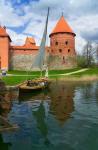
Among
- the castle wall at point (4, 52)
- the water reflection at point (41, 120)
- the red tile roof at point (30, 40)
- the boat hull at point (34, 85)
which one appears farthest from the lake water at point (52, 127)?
the red tile roof at point (30, 40)

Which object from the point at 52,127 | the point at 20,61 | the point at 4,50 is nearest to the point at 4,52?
the point at 4,50

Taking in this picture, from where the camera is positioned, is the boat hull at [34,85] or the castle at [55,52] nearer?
the boat hull at [34,85]

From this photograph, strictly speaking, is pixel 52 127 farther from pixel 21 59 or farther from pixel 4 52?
pixel 21 59

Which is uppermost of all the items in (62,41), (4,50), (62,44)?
(62,41)

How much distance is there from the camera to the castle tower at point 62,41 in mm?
84875

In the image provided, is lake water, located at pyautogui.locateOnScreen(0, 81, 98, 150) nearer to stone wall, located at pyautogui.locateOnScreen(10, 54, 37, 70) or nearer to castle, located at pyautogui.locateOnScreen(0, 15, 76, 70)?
stone wall, located at pyautogui.locateOnScreen(10, 54, 37, 70)

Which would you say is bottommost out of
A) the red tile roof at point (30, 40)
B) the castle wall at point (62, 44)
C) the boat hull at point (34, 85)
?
the boat hull at point (34, 85)

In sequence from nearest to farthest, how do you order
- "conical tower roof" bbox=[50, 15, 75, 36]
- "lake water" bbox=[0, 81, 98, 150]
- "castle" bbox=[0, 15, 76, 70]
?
"lake water" bbox=[0, 81, 98, 150], "castle" bbox=[0, 15, 76, 70], "conical tower roof" bbox=[50, 15, 75, 36]

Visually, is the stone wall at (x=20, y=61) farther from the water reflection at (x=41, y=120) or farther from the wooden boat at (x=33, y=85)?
the water reflection at (x=41, y=120)

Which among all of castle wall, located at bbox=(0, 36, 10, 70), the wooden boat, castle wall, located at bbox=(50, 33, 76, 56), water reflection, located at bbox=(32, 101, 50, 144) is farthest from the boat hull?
castle wall, located at bbox=(50, 33, 76, 56)

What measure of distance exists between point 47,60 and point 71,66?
7234 millimetres

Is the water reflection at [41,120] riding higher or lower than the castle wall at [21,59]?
lower

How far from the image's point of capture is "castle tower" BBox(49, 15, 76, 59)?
278ft

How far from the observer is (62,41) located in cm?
8450
